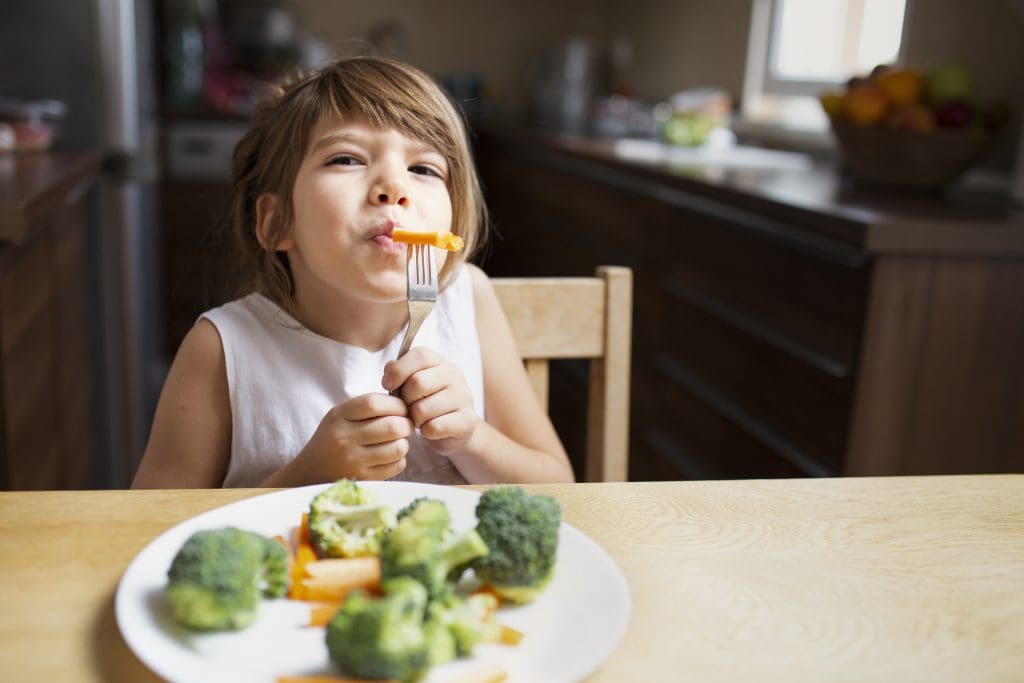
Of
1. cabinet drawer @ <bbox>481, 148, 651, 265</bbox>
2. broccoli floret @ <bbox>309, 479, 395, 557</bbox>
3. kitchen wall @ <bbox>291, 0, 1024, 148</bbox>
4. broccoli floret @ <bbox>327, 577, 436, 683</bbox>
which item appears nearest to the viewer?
broccoli floret @ <bbox>327, 577, 436, 683</bbox>

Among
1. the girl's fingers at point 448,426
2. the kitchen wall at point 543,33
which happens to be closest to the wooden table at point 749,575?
the girl's fingers at point 448,426

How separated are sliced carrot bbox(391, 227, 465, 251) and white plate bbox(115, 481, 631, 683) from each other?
31cm

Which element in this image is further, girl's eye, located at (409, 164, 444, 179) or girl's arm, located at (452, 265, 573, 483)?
girl's arm, located at (452, 265, 573, 483)

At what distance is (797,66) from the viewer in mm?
2895

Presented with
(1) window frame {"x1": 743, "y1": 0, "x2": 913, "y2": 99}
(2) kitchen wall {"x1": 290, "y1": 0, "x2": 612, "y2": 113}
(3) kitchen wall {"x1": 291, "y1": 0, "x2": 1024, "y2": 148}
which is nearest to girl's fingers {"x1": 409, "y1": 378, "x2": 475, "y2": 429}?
(1) window frame {"x1": 743, "y1": 0, "x2": 913, "y2": 99}

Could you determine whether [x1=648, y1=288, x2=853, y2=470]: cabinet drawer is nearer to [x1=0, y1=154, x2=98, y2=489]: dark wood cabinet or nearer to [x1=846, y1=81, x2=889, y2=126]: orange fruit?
[x1=846, y1=81, x2=889, y2=126]: orange fruit

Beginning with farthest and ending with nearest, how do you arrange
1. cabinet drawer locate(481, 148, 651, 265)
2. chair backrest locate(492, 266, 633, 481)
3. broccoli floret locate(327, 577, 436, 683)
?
cabinet drawer locate(481, 148, 651, 265), chair backrest locate(492, 266, 633, 481), broccoli floret locate(327, 577, 436, 683)

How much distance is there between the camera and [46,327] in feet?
6.30

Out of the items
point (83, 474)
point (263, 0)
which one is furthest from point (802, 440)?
point (263, 0)

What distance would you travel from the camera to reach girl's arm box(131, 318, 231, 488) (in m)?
0.96

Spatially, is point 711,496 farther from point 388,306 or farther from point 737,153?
point 737,153

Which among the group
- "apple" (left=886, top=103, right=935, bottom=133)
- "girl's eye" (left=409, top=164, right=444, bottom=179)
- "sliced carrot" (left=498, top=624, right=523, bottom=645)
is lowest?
"sliced carrot" (left=498, top=624, right=523, bottom=645)

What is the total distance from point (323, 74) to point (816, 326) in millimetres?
951

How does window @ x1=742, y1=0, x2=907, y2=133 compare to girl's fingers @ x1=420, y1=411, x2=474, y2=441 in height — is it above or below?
above
